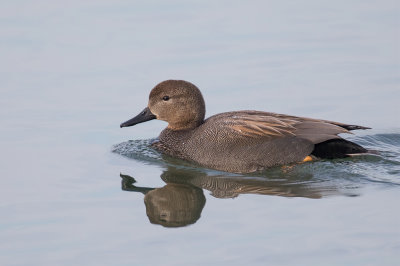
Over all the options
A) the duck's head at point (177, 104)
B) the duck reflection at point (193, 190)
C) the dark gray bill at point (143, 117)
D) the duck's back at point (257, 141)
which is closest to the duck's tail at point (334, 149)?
the duck's back at point (257, 141)

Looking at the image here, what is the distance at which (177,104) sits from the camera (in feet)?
37.7

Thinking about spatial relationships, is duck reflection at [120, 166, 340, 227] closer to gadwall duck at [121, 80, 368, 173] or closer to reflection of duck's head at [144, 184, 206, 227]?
reflection of duck's head at [144, 184, 206, 227]

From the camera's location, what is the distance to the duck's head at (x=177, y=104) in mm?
11430

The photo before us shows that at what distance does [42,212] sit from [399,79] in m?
6.33

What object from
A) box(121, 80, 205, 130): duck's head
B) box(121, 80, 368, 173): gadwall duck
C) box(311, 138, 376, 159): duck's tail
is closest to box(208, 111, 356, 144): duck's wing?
box(121, 80, 368, 173): gadwall duck

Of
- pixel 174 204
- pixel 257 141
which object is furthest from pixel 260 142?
pixel 174 204

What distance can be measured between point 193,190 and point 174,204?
20.1 inches

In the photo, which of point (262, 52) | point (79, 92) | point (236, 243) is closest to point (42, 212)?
point (236, 243)

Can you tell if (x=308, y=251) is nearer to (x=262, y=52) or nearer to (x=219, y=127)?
(x=219, y=127)

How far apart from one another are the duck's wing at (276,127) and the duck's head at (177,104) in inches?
17.8

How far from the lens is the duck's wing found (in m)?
10.6

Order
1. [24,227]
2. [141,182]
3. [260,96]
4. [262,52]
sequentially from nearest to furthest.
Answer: [24,227]
[141,182]
[260,96]
[262,52]

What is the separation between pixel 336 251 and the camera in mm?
7930

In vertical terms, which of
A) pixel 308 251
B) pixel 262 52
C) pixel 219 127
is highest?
pixel 262 52
